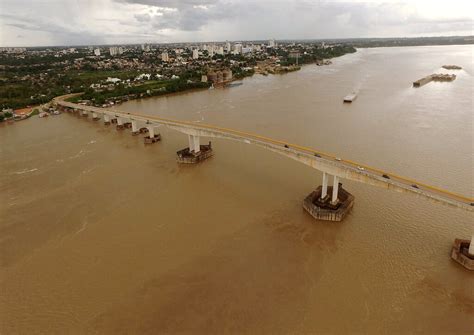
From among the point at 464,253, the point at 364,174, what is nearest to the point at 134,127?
the point at 364,174

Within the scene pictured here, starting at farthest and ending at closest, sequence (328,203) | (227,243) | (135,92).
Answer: (135,92), (328,203), (227,243)

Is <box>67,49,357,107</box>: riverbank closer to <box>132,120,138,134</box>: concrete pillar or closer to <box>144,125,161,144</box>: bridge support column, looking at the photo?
<box>132,120,138,134</box>: concrete pillar

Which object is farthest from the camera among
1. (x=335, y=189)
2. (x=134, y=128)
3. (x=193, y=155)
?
(x=134, y=128)

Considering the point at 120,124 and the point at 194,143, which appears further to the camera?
the point at 120,124

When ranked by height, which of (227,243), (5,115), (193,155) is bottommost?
(227,243)

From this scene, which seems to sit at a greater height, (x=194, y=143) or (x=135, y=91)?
(x=135, y=91)

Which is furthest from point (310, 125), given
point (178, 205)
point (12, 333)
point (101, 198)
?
point (12, 333)

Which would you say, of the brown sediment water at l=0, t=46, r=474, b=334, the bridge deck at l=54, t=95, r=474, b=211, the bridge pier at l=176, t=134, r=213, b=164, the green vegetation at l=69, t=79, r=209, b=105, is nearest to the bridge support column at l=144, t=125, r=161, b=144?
the brown sediment water at l=0, t=46, r=474, b=334

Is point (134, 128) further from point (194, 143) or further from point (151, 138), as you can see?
point (194, 143)
